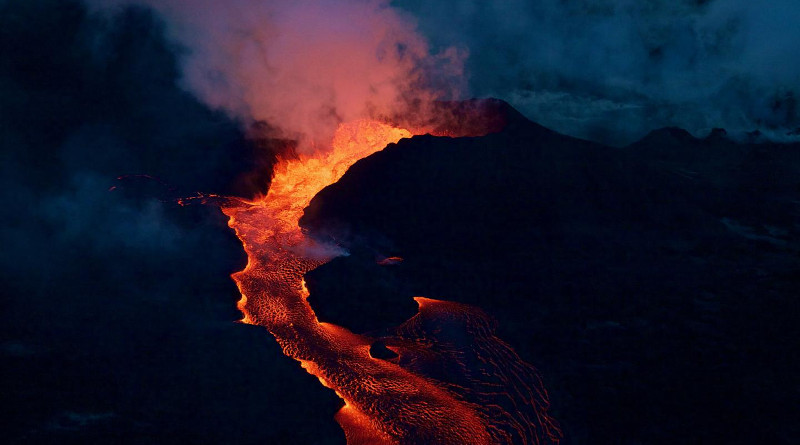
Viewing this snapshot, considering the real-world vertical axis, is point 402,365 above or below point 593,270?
below

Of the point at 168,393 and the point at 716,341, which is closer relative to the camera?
the point at 168,393

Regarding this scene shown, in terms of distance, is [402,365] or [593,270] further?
[593,270]

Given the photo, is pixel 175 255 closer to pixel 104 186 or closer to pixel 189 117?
pixel 104 186

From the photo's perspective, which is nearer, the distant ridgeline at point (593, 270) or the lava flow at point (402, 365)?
the lava flow at point (402, 365)

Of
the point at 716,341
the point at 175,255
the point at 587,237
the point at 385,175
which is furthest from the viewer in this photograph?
the point at 385,175

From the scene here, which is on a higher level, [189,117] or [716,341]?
[189,117]

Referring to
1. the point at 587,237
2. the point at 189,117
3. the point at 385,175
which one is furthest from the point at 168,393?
the point at 587,237

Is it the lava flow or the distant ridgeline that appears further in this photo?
the distant ridgeline

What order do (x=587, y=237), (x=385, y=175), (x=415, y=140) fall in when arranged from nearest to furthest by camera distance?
(x=587, y=237)
(x=385, y=175)
(x=415, y=140)
